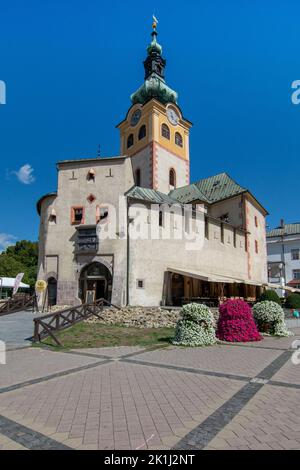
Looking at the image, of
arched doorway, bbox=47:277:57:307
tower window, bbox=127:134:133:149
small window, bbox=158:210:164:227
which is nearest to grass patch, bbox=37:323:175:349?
arched doorway, bbox=47:277:57:307

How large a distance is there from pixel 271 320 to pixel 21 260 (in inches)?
1886

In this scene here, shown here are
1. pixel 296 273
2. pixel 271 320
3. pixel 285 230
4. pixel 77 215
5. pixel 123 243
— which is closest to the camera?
pixel 271 320

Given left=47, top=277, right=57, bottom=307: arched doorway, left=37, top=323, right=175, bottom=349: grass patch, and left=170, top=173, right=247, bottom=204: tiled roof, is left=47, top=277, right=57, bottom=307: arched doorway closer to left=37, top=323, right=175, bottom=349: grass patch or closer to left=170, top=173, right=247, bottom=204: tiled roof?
left=37, top=323, right=175, bottom=349: grass patch

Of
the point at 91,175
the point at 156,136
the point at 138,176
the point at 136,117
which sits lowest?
the point at 91,175

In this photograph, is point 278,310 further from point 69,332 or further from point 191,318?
point 69,332

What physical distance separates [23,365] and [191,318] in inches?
224

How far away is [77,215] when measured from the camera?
23.6 meters

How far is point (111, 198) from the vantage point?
2295 centimetres

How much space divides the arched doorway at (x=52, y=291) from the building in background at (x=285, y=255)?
35.3 meters

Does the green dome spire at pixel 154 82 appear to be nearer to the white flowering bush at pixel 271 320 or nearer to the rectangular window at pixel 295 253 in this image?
the white flowering bush at pixel 271 320

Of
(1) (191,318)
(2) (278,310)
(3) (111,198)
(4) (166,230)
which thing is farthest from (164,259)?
(1) (191,318)

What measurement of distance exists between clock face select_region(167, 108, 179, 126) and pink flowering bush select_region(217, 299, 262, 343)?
27.9 metres

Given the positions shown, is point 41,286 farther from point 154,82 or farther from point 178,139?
point 154,82

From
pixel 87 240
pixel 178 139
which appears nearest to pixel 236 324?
pixel 87 240
